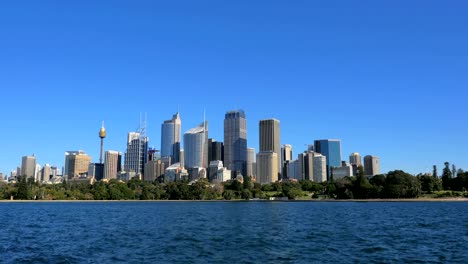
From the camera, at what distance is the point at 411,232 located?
201ft

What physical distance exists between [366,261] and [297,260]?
578 centimetres

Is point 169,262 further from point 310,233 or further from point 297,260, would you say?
point 310,233

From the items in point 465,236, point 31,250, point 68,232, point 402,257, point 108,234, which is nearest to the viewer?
point 402,257

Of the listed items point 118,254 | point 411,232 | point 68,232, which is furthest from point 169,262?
point 411,232

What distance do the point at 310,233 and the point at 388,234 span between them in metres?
10.0

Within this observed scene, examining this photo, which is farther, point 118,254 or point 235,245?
point 235,245

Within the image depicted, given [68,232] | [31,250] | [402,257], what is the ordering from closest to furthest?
[402,257], [31,250], [68,232]

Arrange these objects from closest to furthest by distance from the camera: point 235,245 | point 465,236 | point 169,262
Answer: point 169,262
point 235,245
point 465,236

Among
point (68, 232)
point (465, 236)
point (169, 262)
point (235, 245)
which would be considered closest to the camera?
point (169, 262)

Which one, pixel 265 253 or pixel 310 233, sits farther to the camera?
pixel 310 233

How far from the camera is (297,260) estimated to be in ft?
126

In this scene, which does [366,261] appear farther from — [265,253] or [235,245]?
[235,245]

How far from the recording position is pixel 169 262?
37562 mm

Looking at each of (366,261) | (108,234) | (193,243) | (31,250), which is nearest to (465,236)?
(366,261)
